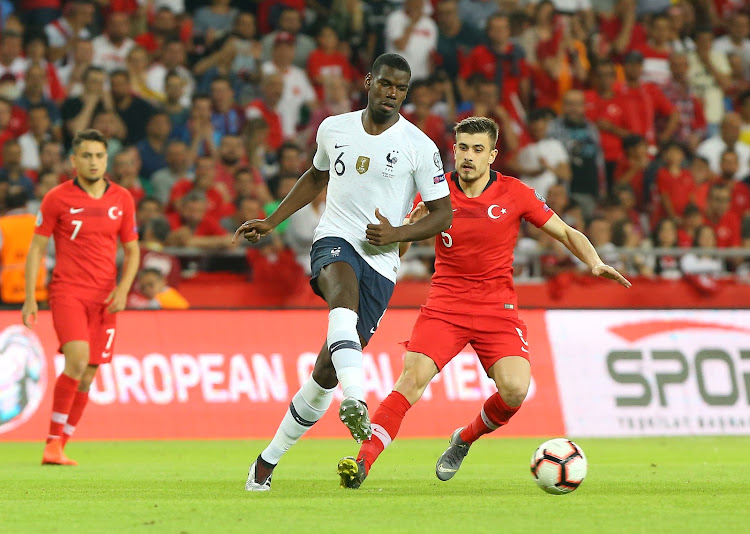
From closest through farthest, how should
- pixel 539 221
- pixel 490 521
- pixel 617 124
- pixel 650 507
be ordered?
pixel 490 521, pixel 650 507, pixel 539 221, pixel 617 124

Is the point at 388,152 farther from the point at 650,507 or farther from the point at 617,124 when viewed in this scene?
the point at 617,124

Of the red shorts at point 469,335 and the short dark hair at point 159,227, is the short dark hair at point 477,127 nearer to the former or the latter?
the red shorts at point 469,335

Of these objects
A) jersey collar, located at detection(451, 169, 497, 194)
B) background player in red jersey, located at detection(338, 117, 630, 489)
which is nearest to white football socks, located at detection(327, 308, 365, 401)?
background player in red jersey, located at detection(338, 117, 630, 489)

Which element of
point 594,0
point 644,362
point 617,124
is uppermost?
point 594,0

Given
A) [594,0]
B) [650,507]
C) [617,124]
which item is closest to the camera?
[650,507]

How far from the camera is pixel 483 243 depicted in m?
8.41

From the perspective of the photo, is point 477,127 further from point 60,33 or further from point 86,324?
point 60,33

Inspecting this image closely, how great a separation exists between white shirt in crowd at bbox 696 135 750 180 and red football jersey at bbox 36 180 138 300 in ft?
34.3

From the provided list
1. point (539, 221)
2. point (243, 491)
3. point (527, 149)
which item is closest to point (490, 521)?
point (243, 491)

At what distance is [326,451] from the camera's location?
38.9 ft

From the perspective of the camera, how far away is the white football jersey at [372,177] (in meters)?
7.43

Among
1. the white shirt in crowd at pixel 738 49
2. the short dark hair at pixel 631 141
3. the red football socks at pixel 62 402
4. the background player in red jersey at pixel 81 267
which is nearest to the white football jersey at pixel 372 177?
the background player in red jersey at pixel 81 267

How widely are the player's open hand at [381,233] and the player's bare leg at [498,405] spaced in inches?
58.4

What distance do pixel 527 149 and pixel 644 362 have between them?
4539 mm
